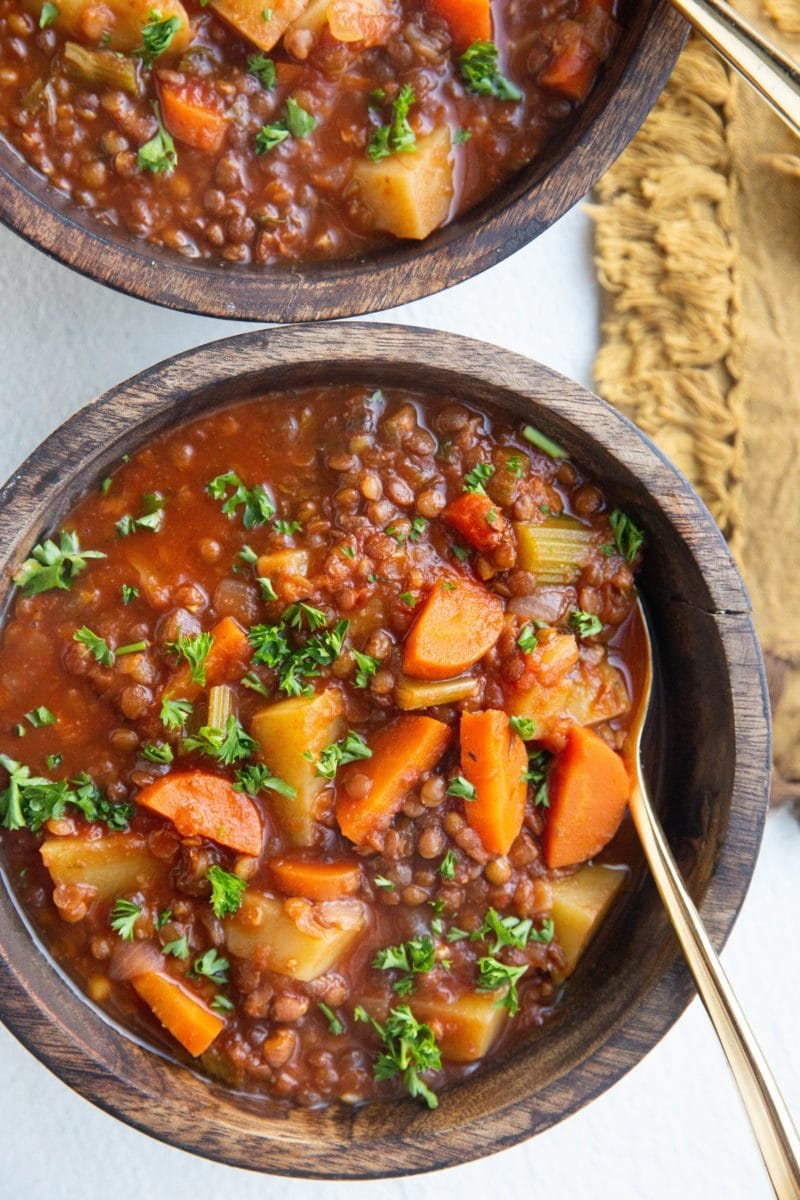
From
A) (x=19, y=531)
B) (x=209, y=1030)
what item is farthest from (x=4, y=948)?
(x=19, y=531)

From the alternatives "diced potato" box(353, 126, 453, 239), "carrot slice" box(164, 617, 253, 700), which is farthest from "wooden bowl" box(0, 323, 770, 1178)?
"carrot slice" box(164, 617, 253, 700)

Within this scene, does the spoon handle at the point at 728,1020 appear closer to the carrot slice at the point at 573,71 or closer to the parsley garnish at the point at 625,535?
the parsley garnish at the point at 625,535

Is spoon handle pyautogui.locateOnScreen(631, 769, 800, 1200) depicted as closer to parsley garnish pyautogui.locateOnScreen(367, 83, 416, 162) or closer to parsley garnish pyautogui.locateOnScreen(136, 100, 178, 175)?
parsley garnish pyautogui.locateOnScreen(367, 83, 416, 162)

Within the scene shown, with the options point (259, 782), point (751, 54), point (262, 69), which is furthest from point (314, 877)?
point (751, 54)

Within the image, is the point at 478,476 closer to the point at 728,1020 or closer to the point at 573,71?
the point at 573,71

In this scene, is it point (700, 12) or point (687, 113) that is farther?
point (687, 113)

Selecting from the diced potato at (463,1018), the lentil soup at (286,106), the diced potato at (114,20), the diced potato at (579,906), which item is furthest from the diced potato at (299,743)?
the diced potato at (114,20)

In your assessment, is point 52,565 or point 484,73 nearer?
point 52,565

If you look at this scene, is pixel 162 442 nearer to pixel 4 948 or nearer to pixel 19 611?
pixel 19 611
